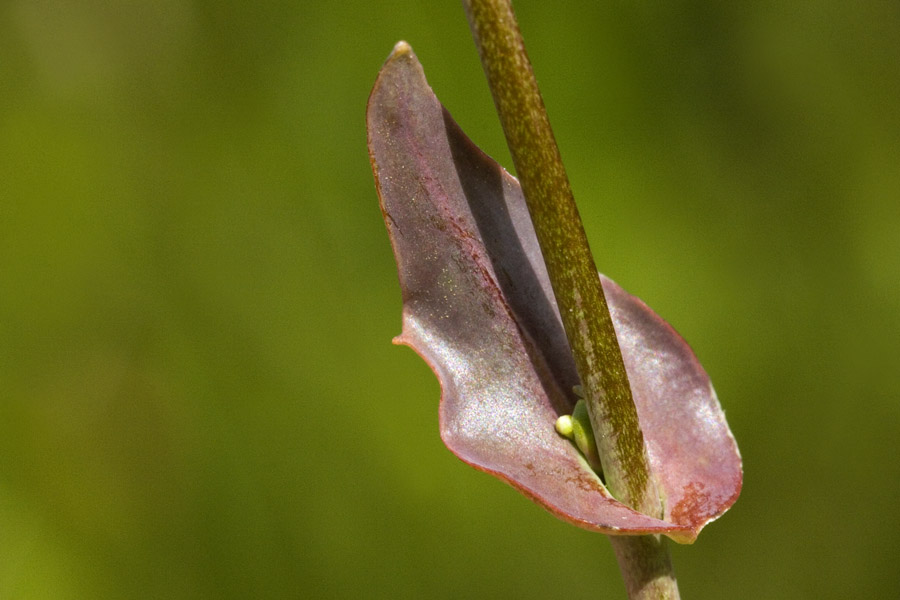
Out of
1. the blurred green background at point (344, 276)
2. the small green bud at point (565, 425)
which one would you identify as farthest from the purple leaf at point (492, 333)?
the blurred green background at point (344, 276)

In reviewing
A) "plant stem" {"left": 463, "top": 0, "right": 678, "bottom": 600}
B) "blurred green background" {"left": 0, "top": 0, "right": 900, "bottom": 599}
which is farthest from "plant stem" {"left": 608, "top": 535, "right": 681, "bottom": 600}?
"blurred green background" {"left": 0, "top": 0, "right": 900, "bottom": 599}

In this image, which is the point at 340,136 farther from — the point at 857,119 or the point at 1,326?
the point at 857,119

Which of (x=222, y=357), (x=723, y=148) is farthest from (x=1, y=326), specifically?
(x=723, y=148)

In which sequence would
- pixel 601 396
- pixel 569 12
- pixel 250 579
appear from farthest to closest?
pixel 569 12 < pixel 250 579 < pixel 601 396

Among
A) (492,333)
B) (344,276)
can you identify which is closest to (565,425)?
(492,333)

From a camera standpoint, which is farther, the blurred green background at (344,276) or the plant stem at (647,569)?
the blurred green background at (344,276)

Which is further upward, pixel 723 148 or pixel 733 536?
pixel 723 148

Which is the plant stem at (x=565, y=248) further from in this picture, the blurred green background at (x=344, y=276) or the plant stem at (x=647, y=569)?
the blurred green background at (x=344, y=276)
